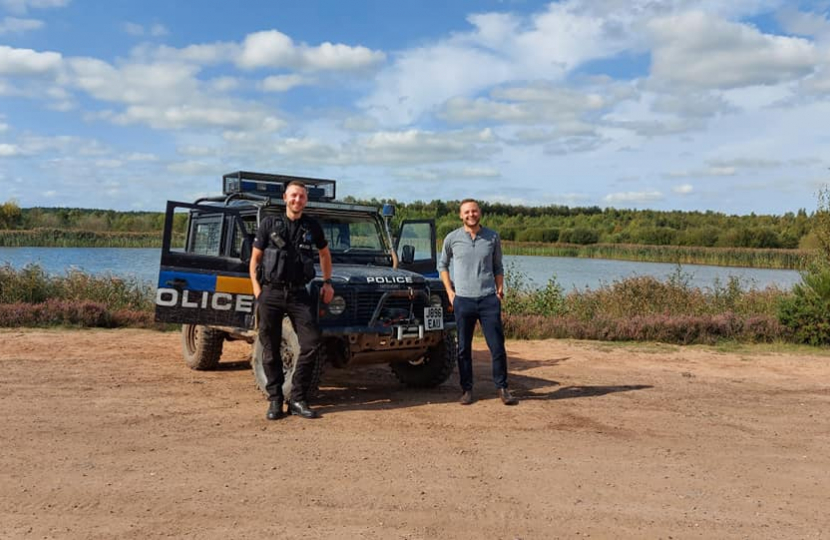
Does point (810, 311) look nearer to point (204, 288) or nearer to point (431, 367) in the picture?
point (431, 367)

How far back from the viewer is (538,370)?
10.3m

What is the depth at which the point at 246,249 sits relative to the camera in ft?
25.9

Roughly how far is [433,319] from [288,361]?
5.07 feet

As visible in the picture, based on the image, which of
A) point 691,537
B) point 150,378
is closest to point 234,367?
point 150,378

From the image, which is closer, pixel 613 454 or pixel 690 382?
pixel 613 454

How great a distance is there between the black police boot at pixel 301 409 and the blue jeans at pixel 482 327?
63.8 inches

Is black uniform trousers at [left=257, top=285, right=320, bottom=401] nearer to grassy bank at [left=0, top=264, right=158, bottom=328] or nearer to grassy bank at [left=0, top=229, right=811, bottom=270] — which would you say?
grassy bank at [left=0, top=264, right=158, bottom=328]

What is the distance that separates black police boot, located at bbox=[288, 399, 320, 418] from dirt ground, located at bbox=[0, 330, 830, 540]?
0.08m

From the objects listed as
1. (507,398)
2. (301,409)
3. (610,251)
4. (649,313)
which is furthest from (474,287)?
(610,251)

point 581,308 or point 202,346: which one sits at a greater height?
point 581,308

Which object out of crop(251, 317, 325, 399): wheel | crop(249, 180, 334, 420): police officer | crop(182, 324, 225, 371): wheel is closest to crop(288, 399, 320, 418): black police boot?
crop(249, 180, 334, 420): police officer

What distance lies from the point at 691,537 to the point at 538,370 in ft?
20.1

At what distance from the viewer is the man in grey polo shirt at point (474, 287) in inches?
297

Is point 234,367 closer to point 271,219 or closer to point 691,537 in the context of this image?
point 271,219
